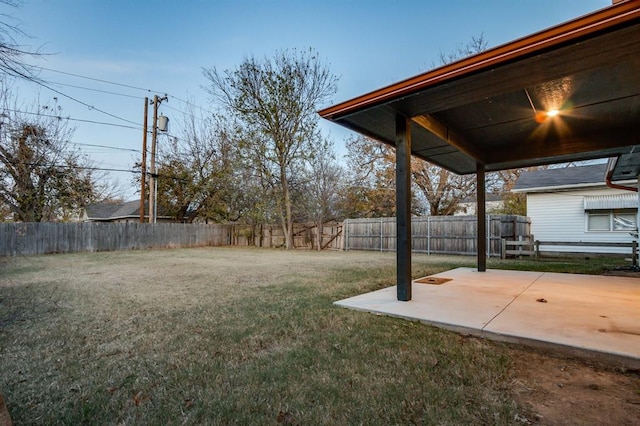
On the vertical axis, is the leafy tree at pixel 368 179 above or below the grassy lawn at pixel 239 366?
above

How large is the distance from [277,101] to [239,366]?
13756mm

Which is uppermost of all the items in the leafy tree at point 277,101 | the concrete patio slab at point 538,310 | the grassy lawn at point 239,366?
the leafy tree at point 277,101

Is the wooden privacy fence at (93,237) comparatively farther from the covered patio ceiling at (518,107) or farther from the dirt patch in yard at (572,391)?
the dirt patch in yard at (572,391)

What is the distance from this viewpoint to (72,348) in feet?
8.05

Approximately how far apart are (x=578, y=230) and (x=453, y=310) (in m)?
10.8

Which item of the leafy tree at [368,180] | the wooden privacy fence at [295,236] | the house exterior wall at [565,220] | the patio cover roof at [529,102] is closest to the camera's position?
the patio cover roof at [529,102]

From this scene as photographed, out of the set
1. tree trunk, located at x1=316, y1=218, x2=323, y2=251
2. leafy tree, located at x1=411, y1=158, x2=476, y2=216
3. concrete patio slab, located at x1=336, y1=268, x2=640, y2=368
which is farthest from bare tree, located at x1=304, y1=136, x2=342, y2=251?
concrete patio slab, located at x1=336, y1=268, x2=640, y2=368

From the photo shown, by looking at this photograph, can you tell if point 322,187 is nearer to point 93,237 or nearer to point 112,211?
point 93,237

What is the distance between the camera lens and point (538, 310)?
10.5 feet

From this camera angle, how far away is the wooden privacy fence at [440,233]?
10578mm

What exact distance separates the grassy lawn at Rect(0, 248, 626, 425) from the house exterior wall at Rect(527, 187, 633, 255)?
1117 centimetres

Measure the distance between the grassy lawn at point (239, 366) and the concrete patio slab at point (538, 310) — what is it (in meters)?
0.30

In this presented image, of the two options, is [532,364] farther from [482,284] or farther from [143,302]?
[143,302]

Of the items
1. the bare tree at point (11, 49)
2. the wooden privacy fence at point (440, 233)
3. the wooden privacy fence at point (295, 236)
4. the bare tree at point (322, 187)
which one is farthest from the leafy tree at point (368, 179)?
the bare tree at point (11, 49)
